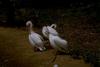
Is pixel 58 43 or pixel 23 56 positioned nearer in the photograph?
pixel 58 43

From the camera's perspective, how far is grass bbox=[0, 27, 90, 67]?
8.32 m

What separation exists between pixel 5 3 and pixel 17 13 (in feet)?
2.52

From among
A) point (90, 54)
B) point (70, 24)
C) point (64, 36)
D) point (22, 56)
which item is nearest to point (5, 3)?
point (70, 24)

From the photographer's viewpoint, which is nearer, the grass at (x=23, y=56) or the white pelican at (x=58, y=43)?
the grass at (x=23, y=56)

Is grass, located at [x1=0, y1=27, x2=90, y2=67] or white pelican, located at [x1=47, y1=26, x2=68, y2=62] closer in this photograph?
grass, located at [x1=0, y1=27, x2=90, y2=67]

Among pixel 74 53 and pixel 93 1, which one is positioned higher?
pixel 93 1

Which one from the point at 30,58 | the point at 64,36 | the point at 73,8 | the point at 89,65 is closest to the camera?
the point at 89,65

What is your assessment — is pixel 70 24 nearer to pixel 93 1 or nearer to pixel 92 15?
pixel 92 15

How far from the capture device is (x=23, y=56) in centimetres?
889

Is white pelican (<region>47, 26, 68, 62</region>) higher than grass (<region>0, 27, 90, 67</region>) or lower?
higher

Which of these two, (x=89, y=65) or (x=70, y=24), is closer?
(x=89, y=65)

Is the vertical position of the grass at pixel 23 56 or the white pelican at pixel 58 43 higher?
the white pelican at pixel 58 43

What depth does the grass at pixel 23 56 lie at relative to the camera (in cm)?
832

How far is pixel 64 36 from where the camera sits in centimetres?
1051
